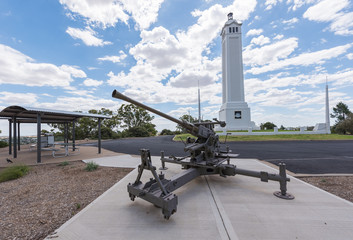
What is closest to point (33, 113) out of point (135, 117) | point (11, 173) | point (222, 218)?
point (11, 173)

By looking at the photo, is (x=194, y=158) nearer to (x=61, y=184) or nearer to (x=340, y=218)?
(x=340, y=218)

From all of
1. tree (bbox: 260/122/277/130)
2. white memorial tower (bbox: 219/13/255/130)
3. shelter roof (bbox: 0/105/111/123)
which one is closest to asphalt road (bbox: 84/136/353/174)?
shelter roof (bbox: 0/105/111/123)

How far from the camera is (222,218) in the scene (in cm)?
257

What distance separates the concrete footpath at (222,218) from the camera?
222 centimetres

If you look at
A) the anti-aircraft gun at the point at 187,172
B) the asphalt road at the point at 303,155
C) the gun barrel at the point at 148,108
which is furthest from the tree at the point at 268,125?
the gun barrel at the point at 148,108

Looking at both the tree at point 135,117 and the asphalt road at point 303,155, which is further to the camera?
the tree at point 135,117

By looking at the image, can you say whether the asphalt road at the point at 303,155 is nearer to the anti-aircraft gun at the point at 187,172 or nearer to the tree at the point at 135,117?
the anti-aircraft gun at the point at 187,172

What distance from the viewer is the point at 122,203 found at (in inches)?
124

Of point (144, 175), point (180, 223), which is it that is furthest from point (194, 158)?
point (144, 175)

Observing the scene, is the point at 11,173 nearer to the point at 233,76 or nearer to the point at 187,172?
the point at 187,172

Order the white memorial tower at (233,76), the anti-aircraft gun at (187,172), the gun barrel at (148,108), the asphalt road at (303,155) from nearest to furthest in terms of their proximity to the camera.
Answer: the anti-aircraft gun at (187,172) < the gun barrel at (148,108) < the asphalt road at (303,155) < the white memorial tower at (233,76)

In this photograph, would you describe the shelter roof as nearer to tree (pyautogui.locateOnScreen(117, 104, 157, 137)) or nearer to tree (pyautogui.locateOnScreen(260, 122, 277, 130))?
tree (pyautogui.locateOnScreen(117, 104, 157, 137))

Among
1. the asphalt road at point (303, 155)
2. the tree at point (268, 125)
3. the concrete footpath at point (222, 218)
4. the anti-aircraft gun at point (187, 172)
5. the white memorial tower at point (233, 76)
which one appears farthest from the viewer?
the tree at point (268, 125)

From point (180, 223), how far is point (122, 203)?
1.38 metres
